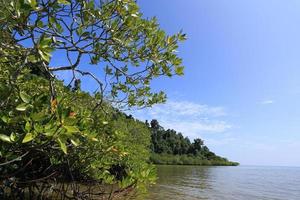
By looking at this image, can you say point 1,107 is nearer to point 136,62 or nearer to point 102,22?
point 102,22

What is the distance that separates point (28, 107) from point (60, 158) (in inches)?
106

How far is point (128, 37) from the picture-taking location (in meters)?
3.98

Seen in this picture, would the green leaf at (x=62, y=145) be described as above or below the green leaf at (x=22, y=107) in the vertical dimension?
below

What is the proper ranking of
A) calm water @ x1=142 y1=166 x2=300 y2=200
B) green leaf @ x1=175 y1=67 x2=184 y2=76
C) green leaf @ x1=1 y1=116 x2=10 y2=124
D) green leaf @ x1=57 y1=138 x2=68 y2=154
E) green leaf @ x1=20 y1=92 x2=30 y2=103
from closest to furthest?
green leaf @ x1=57 y1=138 x2=68 y2=154 < green leaf @ x1=20 y1=92 x2=30 y2=103 < green leaf @ x1=1 y1=116 x2=10 y2=124 < green leaf @ x1=175 y1=67 x2=184 y2=76 < calm water @ x1=142 y1=166 x2=300 y2=200

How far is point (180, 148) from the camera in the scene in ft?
296

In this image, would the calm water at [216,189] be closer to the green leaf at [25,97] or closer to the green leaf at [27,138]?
the green leaf at [25,97]

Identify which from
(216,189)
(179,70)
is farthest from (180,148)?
(179,70)

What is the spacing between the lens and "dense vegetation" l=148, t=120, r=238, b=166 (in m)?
84.0

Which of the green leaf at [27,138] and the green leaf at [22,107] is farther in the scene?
the green leaf at [22,107]

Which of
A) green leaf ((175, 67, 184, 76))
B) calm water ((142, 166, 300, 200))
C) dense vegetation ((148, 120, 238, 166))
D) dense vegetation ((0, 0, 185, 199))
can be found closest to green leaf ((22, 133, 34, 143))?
dense vegetation ((0, 0, 185, 199))

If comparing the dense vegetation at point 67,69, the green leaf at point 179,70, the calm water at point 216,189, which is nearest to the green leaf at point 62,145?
the dense vegetation at point 67,69

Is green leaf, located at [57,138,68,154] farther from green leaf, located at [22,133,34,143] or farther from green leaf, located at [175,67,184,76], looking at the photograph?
green leaf, located at [175,67,184,76]

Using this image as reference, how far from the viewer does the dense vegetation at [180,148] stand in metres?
84.0

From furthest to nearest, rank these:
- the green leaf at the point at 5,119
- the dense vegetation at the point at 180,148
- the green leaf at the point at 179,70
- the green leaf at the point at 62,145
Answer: the dense vegetation at the point at 180,148, the green leaf at the point at 179,70, the green leaf at the point at 5,119, the green leaf at the point at 62,145
